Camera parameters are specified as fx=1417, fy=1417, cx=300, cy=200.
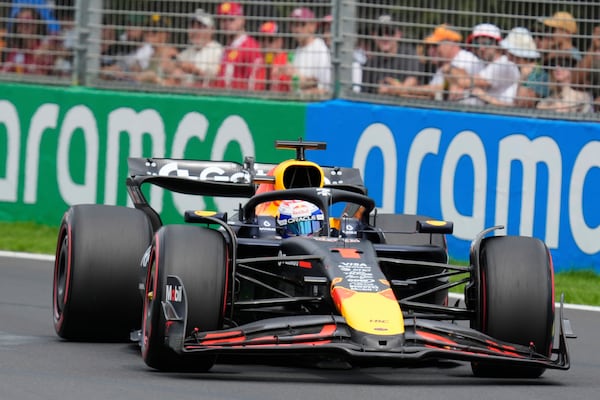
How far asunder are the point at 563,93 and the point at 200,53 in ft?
11.6

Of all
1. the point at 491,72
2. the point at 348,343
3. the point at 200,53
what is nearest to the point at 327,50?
the point at 200,53

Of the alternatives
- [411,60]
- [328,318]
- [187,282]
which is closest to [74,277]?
[187,282]

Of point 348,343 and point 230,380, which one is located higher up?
point 348,343

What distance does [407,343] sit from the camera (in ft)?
21.3

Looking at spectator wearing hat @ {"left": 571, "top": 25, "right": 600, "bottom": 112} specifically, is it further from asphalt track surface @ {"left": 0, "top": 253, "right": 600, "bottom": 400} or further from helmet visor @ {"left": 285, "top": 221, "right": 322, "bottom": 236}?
helmet visor @ {"left": 285, "top": 221, "right": 322, "bottom": 236}

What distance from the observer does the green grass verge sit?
11117 mm

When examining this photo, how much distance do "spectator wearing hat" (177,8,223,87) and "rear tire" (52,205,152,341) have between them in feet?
18.3

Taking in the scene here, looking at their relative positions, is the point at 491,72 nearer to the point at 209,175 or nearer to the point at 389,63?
the point at 389,63

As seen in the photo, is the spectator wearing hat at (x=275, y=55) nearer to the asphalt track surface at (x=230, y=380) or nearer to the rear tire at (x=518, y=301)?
the asphalt track surface at (x=230, y=380)

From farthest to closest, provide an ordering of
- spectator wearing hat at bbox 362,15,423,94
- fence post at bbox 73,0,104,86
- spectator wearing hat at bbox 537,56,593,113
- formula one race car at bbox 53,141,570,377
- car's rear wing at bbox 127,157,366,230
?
fence post at bbox 73,0,104,86, spectator wearing hat at bbox 362,15,423,94, spectator wearing hat at bbox 537,56,593,113, car's rear wing at bbox 127,157,366,230, formula one race car at bbox 53,141,570,377

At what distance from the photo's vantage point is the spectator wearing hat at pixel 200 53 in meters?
13.5

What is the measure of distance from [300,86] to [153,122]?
1.46 metres

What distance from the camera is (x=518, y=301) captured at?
7.09 metres

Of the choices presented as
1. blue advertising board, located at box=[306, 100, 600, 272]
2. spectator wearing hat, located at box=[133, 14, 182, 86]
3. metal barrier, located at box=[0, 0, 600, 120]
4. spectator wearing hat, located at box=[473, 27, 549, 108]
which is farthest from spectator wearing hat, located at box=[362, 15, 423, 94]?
spectator wearing hat, located at box=[133, 14, 182, 86]
